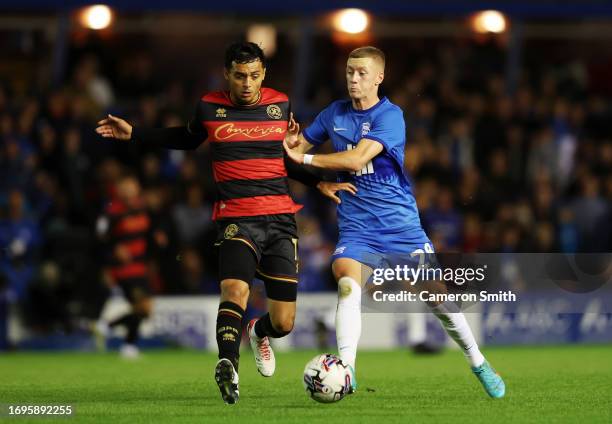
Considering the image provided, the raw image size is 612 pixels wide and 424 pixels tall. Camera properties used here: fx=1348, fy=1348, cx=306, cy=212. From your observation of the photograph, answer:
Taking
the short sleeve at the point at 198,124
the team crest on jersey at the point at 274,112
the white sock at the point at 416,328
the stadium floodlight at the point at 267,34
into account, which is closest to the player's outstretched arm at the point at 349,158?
the team crest on jersey at the point at 274,112

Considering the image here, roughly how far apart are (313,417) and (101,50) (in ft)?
43.1

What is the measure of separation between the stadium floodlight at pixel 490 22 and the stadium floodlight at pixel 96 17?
5.64 m

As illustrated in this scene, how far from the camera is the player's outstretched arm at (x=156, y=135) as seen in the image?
30.3 feet

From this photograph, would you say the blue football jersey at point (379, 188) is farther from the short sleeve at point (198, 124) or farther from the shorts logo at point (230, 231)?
the short sleeve at point (198, 124)

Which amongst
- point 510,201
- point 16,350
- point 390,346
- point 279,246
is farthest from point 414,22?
point 279,246

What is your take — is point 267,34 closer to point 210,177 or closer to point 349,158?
point 210,177

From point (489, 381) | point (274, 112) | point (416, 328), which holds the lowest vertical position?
point (416, 328)

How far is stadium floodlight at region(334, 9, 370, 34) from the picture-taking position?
2054 centimetres

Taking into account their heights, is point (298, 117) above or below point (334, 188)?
below

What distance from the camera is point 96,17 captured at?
20516mm

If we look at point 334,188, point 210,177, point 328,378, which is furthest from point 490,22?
point 328,378

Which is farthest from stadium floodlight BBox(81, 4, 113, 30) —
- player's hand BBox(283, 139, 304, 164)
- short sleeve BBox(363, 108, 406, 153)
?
short sleeve BBox(363, 108, 406, 153)

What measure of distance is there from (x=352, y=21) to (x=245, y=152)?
38.9 feet

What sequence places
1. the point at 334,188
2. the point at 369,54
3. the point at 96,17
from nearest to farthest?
the point at 369,54 → the point at 334,188 → the point at 96,17
